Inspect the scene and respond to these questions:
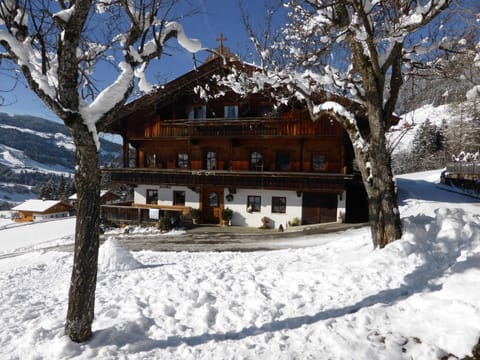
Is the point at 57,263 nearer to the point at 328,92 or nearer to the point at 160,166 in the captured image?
the point at 328,92

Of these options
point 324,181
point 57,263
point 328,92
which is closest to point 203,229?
point 324,181

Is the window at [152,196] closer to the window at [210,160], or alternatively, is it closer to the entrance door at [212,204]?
the entrance door at [212,204]

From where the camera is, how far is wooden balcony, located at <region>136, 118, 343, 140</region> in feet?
59.4

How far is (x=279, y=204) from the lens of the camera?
1978 centimetres

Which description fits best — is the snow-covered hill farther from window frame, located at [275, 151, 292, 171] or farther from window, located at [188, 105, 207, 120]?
window, located at [188, 105, 207, 120]

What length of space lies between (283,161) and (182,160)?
294 inches

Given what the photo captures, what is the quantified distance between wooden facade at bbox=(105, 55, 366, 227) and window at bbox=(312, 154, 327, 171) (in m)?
0.06

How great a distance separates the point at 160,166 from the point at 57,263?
12.8 meters

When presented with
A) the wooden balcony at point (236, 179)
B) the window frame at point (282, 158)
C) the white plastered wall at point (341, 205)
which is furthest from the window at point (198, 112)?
the white plastered wall at point (341, 205)

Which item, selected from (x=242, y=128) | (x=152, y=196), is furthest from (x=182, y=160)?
(x=242, y=128)

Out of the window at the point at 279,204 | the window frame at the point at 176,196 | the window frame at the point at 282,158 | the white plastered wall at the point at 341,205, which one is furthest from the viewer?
the window frame at the point at 176,196

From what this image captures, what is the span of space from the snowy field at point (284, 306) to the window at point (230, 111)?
14.1 meters

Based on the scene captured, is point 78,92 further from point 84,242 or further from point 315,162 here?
point 315,162

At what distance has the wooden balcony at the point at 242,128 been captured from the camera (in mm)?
18109
